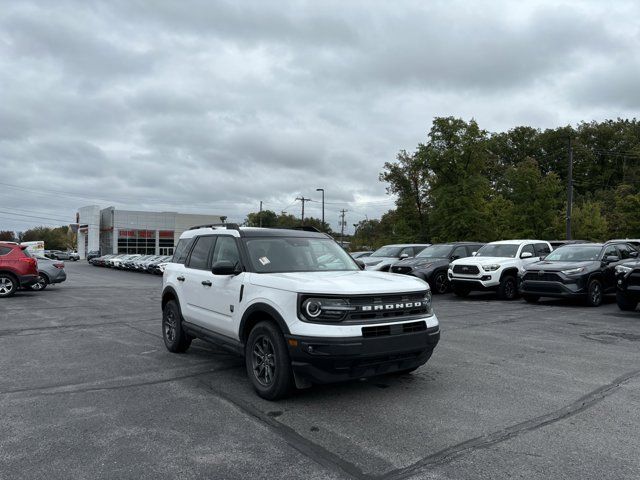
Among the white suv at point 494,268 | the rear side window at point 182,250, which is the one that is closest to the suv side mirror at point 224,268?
the rear side window at point 182,250

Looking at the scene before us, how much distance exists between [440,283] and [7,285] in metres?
14.3

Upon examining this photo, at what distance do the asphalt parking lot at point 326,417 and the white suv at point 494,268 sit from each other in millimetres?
6642

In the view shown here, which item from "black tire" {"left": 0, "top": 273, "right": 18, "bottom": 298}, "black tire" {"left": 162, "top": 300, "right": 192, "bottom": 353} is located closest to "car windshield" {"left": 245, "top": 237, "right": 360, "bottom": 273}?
"black tire" {"left": 162, "top": 300, "right": 192, "bottom": 353}

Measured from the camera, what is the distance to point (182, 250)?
7.42 metres

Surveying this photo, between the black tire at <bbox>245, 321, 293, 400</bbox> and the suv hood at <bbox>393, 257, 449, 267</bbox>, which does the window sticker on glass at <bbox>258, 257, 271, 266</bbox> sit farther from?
the suv hood at <bbox>393, 257, 449, 267</bbox>

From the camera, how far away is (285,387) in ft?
15.6

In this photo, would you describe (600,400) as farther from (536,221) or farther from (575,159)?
(575,159)

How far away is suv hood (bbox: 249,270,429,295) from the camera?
467 centimetres

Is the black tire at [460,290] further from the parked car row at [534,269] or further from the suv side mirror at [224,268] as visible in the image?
the suv side mirror at [224,268]

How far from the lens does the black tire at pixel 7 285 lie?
1598cm

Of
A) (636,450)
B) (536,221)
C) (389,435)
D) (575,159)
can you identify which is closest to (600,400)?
(636,450)

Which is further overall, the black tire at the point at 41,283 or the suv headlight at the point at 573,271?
the black tire at the point at 41,283

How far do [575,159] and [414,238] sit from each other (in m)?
38.3

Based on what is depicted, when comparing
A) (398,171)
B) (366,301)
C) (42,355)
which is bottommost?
(42,355)
